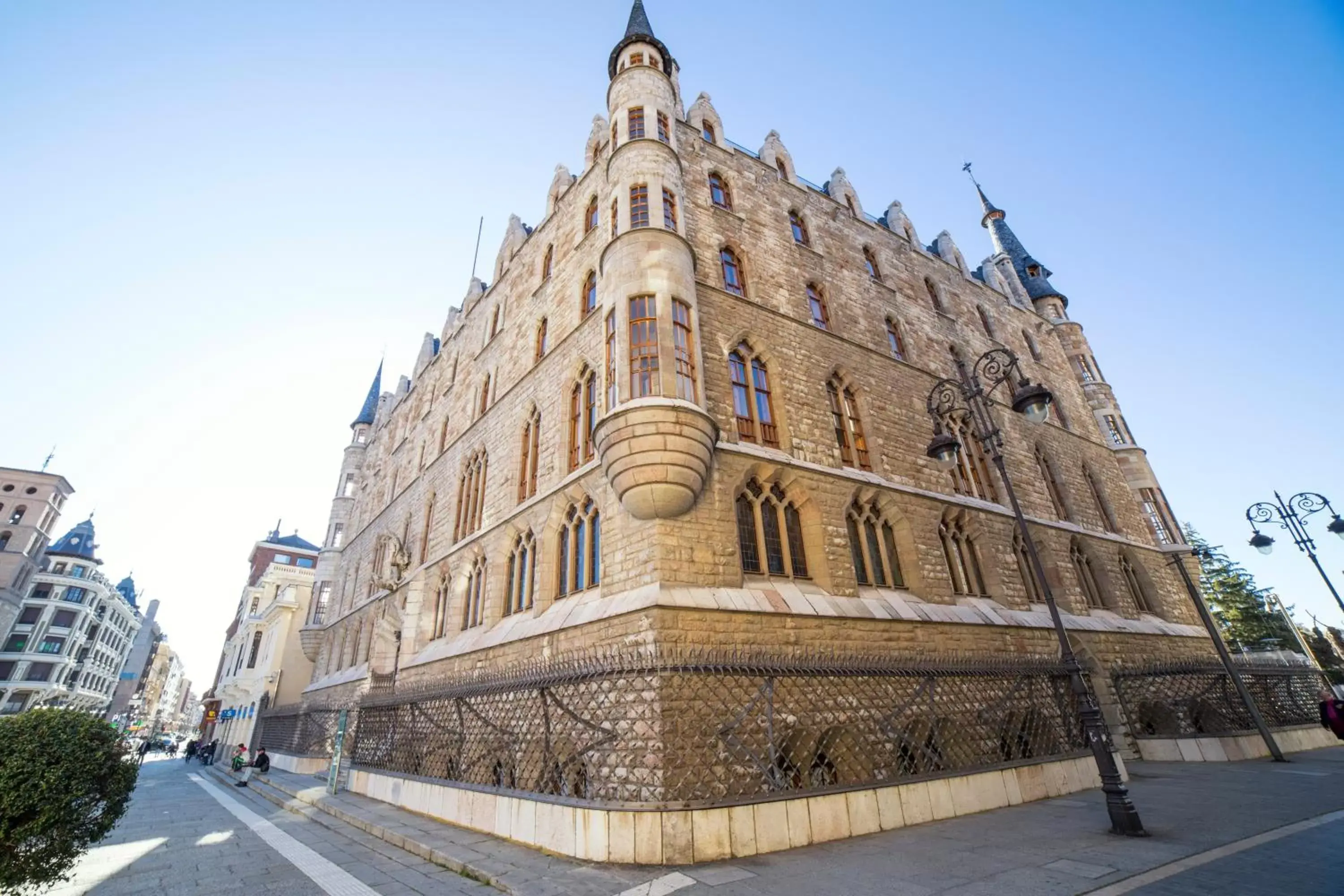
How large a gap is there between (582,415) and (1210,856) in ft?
34.5

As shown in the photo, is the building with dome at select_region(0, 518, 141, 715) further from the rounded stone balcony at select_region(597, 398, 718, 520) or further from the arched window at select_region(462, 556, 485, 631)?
the rounded stone balcony at select_region(597, 398, 718, 520)

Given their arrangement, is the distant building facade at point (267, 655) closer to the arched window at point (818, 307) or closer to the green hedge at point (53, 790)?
the green hedge at point (53, 790)

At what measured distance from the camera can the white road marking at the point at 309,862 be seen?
16.8 ft

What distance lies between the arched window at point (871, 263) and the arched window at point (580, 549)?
12.3 m

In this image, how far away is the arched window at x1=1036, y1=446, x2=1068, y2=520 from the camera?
16438mm

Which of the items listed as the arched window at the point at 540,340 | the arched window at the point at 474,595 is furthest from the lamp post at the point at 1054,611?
the arched window at the point at 474,595

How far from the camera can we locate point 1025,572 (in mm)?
13461

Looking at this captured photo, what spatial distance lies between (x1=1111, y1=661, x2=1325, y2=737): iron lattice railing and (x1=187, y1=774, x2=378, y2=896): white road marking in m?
15.9

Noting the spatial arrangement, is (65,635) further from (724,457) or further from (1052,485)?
(1052,485)

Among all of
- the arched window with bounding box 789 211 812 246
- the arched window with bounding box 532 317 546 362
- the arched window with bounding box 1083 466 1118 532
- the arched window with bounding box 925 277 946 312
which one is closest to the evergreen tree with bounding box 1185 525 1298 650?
the arched window with bounding box 1083 466 1118 532

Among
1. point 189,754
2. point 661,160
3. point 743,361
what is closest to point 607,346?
point 743,361

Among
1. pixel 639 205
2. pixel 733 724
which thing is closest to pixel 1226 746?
pixel 733 724

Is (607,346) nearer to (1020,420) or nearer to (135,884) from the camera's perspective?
(135,884)

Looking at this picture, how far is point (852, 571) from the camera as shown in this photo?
9.92 metres
